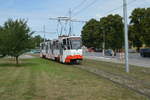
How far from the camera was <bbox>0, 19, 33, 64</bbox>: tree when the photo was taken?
27406 millimetres

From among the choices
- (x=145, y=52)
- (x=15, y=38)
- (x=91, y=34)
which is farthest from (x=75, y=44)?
(x=91, y=34)

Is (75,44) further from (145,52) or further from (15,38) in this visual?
(145,52)

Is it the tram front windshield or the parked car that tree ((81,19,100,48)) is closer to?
the parked car

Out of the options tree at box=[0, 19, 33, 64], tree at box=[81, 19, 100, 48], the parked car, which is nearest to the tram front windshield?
tree at box=[0, 19, 33, 64]

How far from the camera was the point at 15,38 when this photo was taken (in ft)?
90.6

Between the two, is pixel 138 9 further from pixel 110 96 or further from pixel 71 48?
pixel 110 96

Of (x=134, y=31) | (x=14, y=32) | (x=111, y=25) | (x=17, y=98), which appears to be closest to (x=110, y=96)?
(x=17, y=98)

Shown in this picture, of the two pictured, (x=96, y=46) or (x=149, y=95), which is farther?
(x=96, y=46)

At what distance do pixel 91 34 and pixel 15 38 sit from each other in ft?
275

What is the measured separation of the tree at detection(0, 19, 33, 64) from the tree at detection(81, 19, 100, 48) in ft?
247

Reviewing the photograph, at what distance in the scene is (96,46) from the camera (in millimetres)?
108438

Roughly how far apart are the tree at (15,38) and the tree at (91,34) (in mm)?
75303

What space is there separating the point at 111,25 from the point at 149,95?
280 ft

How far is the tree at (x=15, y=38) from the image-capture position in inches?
1079
